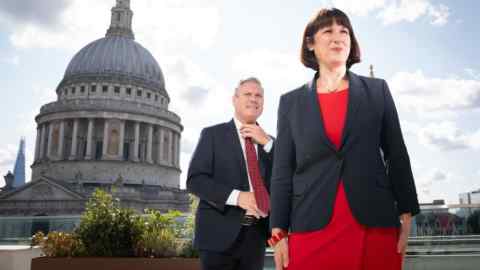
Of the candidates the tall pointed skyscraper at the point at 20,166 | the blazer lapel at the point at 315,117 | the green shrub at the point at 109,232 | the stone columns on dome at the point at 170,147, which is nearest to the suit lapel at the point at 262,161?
the blazer lapel at the point at 315,117

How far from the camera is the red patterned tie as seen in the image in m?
3.99

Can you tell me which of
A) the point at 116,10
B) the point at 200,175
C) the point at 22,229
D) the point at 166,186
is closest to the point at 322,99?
the point at 200,175

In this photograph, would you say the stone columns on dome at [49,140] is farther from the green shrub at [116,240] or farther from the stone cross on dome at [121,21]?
the green shrub at [116,240]

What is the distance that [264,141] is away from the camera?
4.30 meters

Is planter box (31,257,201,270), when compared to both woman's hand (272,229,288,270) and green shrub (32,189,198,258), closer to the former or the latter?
green shrub (32,189,198,258)

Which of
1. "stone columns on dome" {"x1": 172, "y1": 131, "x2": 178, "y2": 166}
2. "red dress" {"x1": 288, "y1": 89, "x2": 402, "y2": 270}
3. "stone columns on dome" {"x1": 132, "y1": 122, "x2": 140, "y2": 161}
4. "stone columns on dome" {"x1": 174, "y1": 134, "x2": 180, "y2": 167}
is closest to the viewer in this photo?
"red dress" {"x1": 288, "y1": 89, "x2": 402, "y2": 270}

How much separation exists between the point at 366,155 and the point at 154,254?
20.0 feet

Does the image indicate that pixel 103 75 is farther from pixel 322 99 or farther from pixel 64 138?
pixel 322 99

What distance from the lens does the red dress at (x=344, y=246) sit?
2580mm

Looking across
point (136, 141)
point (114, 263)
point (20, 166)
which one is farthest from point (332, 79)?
point (20, 166)

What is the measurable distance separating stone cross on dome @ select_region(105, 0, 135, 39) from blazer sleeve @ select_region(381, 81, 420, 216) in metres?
86.0

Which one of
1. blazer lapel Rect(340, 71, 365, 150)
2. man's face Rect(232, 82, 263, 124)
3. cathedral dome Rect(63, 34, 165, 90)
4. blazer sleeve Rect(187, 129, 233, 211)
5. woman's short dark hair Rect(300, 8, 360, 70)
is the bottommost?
blazer sleeve Rect(187, 129, 233, 211)

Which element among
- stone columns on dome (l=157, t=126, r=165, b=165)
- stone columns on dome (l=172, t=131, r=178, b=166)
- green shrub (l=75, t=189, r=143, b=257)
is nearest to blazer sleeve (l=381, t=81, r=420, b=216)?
green shrub (l=75, t=189, r=143, b=257)

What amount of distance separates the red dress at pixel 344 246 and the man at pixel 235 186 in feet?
4.19
